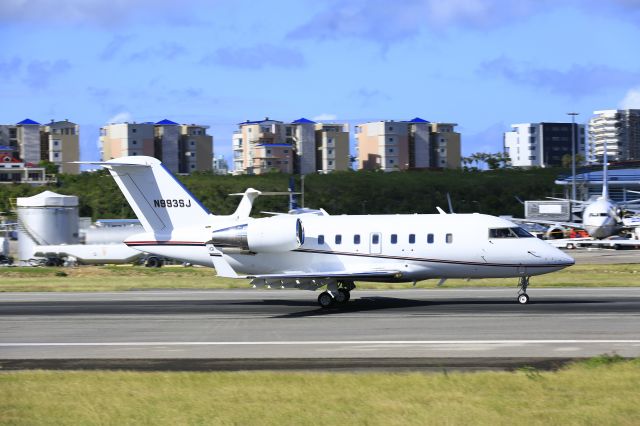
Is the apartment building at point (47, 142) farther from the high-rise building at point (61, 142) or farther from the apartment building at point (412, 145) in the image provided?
the apartment building at point (412, 145)

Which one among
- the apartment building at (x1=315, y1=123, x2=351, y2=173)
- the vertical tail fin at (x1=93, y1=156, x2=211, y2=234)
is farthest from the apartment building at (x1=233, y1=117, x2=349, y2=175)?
the vertical tail fin at (x1=93, y1=156, x2=211, y2=234)

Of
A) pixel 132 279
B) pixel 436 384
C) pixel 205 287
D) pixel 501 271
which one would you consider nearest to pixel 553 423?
pixel 436 384

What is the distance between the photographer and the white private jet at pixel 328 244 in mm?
28547

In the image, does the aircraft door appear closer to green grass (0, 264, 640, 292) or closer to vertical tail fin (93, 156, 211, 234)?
vertical tail fin (93, 156, 211, 234)

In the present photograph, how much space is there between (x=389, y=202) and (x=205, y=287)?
74606mm

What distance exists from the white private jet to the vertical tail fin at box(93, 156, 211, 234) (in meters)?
0.03

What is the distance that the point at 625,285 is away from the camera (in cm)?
3550

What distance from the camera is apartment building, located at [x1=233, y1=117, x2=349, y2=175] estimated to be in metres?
175

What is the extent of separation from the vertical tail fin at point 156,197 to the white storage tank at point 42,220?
37.9 meters

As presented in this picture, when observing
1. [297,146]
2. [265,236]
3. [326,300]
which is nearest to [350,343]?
[326,300]

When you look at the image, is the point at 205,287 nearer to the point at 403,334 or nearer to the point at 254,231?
the point at 254,231

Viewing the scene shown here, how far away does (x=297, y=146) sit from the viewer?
179625mm

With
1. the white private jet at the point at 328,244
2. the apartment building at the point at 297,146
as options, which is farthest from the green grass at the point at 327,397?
the apartment building at the point at 297,146

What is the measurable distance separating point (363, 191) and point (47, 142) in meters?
88.1
